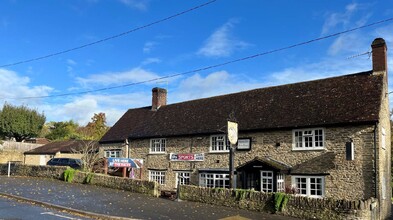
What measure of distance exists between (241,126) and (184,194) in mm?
6876

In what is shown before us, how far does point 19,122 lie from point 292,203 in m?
54.0

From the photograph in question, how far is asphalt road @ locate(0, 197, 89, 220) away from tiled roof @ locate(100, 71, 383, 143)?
45.6 ft

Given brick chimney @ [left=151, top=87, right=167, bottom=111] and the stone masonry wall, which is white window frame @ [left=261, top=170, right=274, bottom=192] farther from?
brick chimney @ [left=151, top=87, right=167, bottom=111]

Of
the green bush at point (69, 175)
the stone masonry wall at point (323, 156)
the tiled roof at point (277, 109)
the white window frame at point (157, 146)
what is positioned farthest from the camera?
the white window frame at point (157, 146)

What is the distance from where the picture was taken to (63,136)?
76.2 meters

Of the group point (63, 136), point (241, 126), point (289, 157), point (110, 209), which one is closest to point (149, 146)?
point (241, 126)

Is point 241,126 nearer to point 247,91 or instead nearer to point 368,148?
point 247,91

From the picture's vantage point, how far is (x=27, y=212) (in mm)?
14695

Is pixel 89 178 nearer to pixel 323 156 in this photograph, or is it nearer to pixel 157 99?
pixel 157 99

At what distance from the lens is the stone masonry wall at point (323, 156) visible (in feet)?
68.1

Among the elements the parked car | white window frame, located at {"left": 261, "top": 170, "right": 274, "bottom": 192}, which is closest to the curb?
white window frame, located at {"left": 261, "top": 170, "right": 274, "bottom": 192}

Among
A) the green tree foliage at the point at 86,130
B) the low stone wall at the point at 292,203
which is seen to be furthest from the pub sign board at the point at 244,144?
the green tree foliage at the point at 86,130

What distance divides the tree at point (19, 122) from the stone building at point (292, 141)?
118 ft

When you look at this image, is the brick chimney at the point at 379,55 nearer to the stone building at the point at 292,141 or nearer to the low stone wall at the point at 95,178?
the stone building at the point at 292,141
